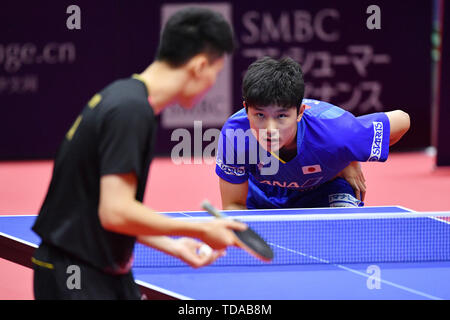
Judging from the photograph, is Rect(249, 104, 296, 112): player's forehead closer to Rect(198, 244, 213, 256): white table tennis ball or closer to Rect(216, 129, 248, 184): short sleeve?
Rect(216, 129, 248, 184): short sleeve

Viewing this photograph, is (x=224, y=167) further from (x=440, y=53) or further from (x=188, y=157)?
(x=188, y=157)

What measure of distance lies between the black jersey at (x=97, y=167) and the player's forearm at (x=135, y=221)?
0.39 ft

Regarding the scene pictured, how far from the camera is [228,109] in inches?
429

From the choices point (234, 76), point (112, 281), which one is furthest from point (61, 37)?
point (112, 281)

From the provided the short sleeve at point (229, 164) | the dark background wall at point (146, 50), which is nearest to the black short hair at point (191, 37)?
the short sleeve at point (229, 164)

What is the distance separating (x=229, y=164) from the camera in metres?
4.71

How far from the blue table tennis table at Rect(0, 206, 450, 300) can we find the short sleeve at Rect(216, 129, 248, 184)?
0.25 meters

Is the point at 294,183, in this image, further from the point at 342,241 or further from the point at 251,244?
the point at 251,244

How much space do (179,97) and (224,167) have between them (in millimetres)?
2122

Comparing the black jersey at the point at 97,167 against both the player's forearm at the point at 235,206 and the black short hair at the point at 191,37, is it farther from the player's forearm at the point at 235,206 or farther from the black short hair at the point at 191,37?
the player's forearm at the point at 235,206

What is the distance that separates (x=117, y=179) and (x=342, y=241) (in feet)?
6.80

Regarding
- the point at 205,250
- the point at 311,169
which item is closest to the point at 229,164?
the point at 311,169

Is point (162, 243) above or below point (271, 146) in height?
below

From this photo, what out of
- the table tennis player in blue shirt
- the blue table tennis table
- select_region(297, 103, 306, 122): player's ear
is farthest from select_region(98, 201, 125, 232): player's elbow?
select_region(297, 103, 306, 122): player's ear
